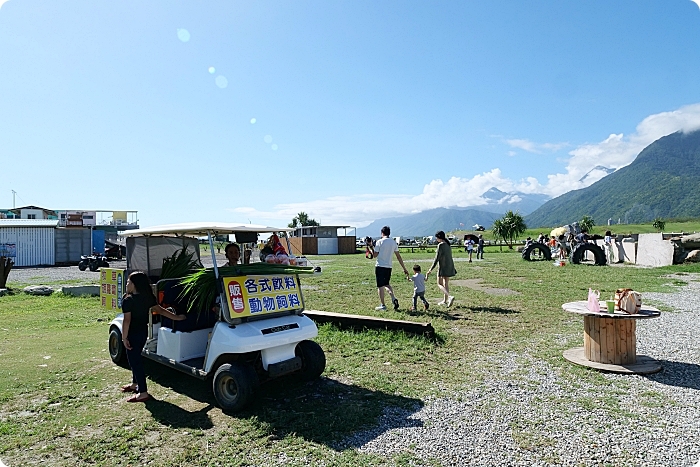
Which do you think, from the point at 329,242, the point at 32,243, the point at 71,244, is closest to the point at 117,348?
the point at 32,243

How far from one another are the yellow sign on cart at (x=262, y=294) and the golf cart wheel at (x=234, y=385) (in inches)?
22.4

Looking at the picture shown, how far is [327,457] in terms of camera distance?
3832 millimetres

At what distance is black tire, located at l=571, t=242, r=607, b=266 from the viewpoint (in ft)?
78.9

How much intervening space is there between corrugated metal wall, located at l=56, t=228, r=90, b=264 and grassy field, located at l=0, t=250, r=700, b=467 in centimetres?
2259

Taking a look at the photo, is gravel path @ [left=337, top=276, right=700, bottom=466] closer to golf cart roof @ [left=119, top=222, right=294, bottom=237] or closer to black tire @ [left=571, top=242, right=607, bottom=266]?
golf cart roof @ [left=119, top=222, right=294, bottom=237]

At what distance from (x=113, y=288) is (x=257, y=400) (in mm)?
Answer: 3152

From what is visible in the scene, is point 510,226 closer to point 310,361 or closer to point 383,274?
point 383,274

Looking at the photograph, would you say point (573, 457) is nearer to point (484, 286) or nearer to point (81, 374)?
point (81, 374)

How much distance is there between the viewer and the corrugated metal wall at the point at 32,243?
92.4 ft

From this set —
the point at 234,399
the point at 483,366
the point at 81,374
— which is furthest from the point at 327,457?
the point at 81,374

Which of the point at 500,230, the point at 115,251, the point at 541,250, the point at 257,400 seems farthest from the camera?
the point at 500,230

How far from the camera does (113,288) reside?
6.81m

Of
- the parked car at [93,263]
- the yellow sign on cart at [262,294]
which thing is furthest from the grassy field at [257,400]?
the parked car at [93,263]

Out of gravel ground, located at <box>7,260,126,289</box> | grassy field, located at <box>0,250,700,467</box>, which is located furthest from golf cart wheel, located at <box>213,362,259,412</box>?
gravel ground, located at <box>7,260,126,289</box>
